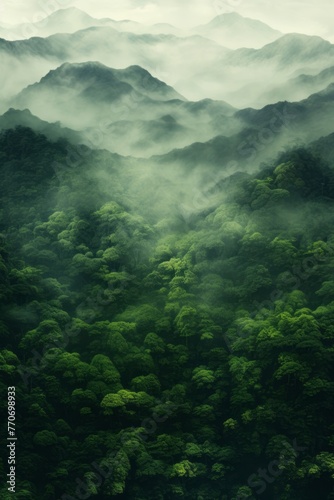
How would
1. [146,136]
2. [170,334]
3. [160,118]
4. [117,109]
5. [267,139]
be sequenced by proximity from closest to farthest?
[170,334] < [267,139] < [146,136] < [160,118] < [117,109]

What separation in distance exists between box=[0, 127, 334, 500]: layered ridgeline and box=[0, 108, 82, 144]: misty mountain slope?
15261 millimetres

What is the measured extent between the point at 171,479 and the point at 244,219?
39.5 meters

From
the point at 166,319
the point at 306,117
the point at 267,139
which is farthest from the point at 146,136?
the point at 166,319

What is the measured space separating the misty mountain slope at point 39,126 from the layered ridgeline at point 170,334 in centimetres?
1526

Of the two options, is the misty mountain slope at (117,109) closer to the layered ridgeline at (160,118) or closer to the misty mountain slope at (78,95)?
the misty mountain slope at (78,95)

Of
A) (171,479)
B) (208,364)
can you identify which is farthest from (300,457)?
(208,364)

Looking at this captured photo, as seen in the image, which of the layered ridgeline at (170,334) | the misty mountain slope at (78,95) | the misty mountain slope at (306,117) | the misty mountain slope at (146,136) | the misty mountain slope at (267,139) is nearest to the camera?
the layered ridgeline at (170,334)

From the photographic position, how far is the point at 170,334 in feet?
206

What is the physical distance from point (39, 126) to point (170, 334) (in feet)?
201

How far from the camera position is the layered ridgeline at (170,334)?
46.0m

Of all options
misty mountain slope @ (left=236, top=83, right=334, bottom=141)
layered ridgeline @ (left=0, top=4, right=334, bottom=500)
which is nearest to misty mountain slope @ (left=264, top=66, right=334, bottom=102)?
misty mountain slope @ (left=236, top=83, right=334, bottom=141)

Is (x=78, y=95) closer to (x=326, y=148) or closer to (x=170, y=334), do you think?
(x=326, y=148)

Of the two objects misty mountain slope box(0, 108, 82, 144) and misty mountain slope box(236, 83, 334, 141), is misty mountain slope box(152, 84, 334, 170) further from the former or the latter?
misty mountain slope box(0, 108, 82, 144)

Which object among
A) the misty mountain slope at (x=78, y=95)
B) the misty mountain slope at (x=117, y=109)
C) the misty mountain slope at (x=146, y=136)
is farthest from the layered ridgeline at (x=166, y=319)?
the misty mountain slope at (x=78, y=95)
